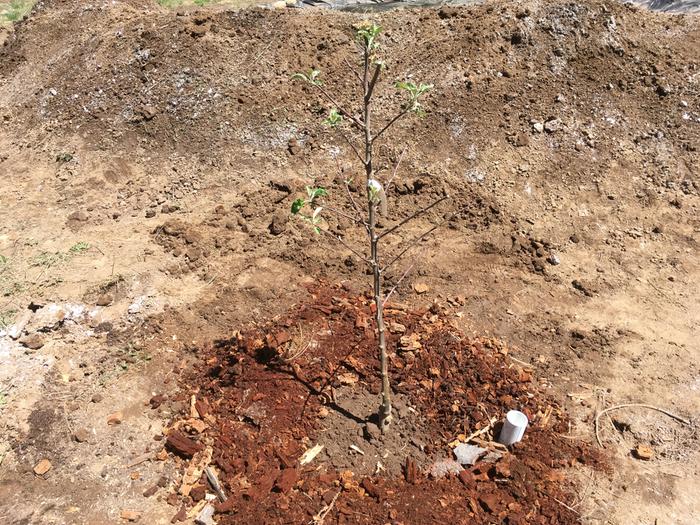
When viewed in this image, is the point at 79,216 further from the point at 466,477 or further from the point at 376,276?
the point at 466,477

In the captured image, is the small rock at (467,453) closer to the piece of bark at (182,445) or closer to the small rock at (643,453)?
the small rock at (643,453)

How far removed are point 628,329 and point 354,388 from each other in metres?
2.66

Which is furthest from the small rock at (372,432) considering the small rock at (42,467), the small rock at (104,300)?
the small rock at (104,300)

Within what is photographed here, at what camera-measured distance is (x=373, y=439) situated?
3.38 m

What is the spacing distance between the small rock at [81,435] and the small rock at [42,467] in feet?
0.71

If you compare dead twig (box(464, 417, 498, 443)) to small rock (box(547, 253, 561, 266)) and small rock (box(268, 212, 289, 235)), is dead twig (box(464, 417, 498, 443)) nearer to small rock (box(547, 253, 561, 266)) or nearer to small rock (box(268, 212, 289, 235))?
small rock (box(547, 253, 561, 266))

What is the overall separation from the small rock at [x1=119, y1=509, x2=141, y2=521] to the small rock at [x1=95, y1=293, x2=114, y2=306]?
2015 millimetres

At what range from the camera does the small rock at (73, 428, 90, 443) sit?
3.58 metres

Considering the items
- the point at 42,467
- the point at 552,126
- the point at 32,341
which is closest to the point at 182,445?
the point at 42,467

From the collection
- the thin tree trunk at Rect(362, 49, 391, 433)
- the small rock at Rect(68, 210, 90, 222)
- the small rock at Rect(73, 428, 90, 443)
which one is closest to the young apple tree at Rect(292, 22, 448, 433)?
the thin tree trunk at Rect(362, 49, 391, 433)

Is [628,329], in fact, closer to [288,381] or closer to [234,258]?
[288,381]

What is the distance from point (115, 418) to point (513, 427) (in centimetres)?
284

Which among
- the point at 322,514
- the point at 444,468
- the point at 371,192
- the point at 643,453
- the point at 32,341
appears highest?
the point at 371,192

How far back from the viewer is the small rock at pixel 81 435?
3.58m
